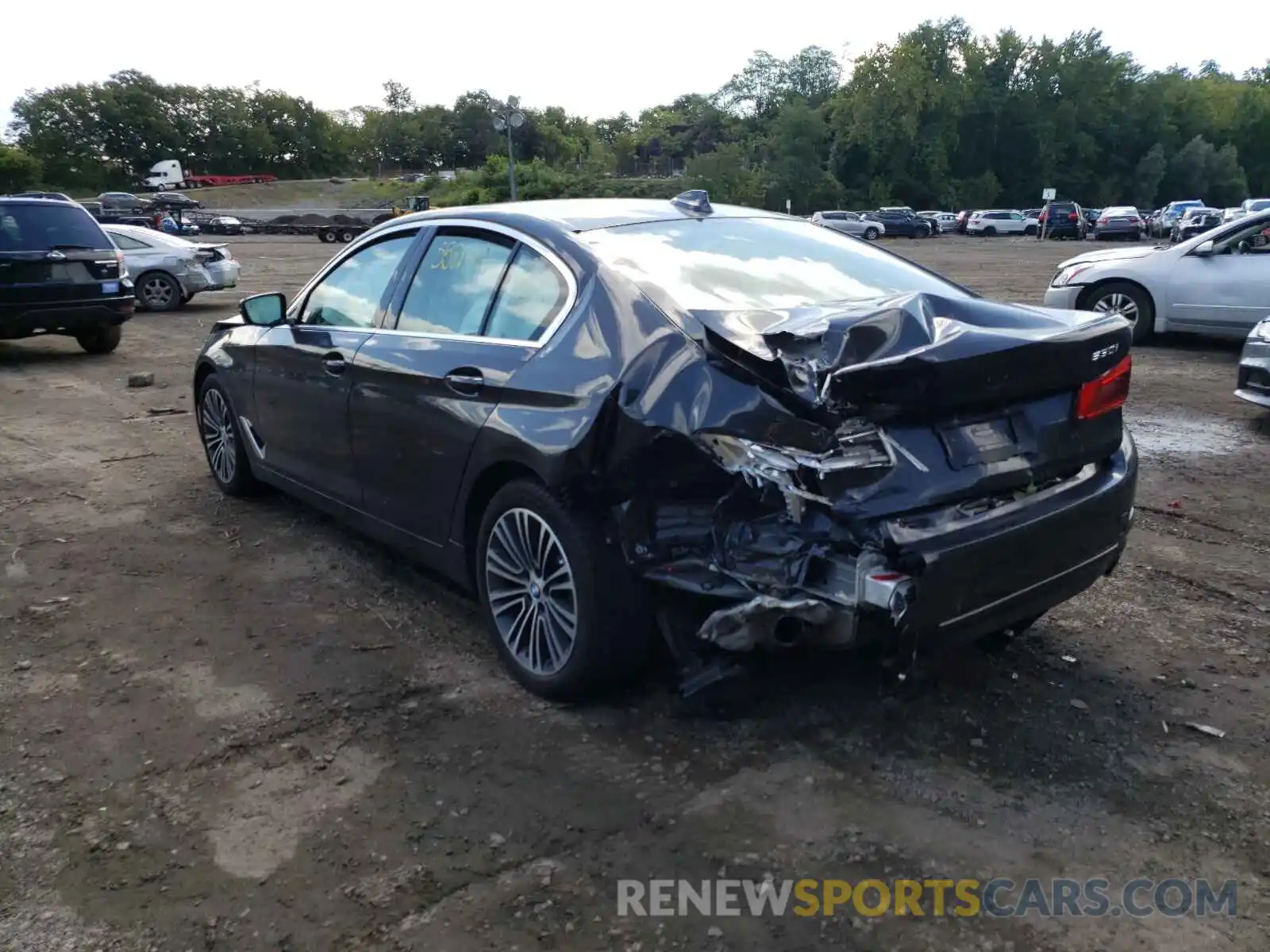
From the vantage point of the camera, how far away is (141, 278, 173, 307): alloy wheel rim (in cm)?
1633

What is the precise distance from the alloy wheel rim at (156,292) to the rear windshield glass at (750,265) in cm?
1472

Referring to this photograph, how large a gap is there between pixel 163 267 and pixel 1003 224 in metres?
50.1

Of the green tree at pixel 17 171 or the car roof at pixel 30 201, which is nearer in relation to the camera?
the car roof at pixel 30 201

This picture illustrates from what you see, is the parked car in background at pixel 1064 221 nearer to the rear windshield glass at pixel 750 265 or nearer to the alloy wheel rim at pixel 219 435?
the alloy wheel rim at pixel 219 435

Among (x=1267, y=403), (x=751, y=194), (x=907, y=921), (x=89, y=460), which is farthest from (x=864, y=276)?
(x=751, y=194)

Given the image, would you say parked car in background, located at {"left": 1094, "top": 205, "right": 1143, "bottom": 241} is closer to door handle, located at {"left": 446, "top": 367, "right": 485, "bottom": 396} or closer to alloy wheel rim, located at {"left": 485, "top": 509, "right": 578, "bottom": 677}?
door handle, located at {"left": 446, "top": 367, "right": 485, "bottom": 396}

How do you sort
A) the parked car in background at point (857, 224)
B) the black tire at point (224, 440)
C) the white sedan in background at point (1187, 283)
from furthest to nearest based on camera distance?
the parked car in background at point (857, 224)
the white sedan in background at point (1187, 283)
the black tire at point (224, 440)

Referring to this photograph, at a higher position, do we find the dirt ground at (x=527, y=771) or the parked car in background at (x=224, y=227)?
the dirt ground at (x=527, y=771)

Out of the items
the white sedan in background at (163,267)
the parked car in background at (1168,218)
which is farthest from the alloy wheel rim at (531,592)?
the parked car in background at (1168,218)

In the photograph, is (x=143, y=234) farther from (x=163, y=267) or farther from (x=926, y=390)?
(x=926, y=390)

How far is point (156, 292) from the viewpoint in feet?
53.9

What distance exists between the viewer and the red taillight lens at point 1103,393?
10.7ft

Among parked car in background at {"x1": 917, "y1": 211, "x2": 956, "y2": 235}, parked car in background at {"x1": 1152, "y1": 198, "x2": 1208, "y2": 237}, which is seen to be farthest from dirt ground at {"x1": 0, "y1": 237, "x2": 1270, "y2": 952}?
parked car in background at {"x1": 917, "y1": 211, "x2": 956, "y2": 235}

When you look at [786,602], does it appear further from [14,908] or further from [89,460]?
[89,460]
